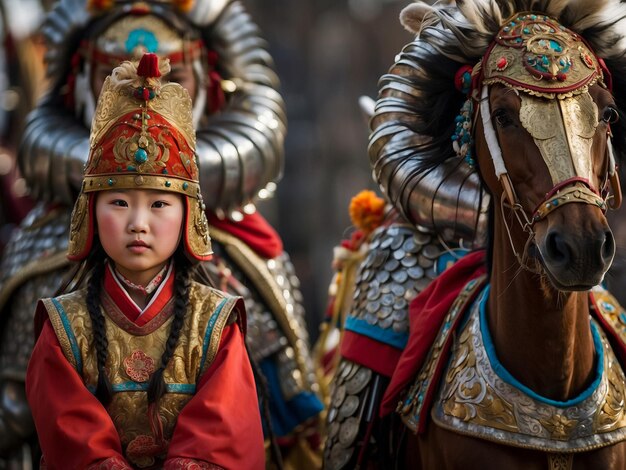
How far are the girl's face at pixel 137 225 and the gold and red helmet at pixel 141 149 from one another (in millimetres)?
38

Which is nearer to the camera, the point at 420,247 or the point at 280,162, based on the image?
the point at 420,247

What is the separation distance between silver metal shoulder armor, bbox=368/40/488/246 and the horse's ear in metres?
0.23

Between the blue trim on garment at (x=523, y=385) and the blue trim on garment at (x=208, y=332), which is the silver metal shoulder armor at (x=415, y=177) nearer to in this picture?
the blue trim on garment at (x=523, y=385)

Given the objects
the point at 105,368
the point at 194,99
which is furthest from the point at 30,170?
the point at 105,368

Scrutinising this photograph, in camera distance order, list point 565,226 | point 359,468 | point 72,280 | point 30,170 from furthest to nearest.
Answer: point 30,170 → point 359,468 → point 72,280 → point 565,226

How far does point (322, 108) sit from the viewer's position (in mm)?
30672

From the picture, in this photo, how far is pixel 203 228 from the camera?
14.8 ft

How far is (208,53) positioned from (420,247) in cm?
190

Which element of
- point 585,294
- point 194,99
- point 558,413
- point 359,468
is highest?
point 194,99

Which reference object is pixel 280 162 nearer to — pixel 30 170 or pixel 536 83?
pixel 30 170

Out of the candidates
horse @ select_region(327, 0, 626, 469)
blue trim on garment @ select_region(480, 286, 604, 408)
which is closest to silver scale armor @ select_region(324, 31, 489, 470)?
horse @ select_region(327, 0, 626, 469)

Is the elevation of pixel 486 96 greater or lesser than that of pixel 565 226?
greater

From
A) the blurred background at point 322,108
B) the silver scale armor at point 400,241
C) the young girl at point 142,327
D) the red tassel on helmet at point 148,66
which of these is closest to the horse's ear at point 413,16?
the silver scale armor at point 400,241

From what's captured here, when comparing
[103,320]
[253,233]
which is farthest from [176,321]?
[253,233]
